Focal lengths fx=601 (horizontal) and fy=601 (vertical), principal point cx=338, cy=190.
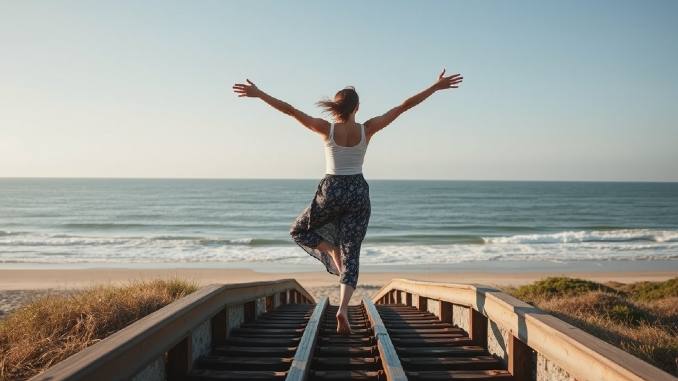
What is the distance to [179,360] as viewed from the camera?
11.7 ft

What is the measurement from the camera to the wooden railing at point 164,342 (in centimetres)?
235

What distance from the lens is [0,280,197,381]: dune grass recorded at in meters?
4.21

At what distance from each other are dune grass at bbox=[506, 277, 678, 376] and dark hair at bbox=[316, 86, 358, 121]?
2.92 metres

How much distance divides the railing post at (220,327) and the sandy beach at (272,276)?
16965 mm

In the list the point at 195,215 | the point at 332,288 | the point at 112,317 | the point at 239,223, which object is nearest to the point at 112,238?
the point at 239,223

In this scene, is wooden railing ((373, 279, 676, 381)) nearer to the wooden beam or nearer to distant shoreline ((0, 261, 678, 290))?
the wooden beam

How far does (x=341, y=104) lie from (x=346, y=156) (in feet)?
1.41

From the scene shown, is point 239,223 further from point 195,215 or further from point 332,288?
point 332,288

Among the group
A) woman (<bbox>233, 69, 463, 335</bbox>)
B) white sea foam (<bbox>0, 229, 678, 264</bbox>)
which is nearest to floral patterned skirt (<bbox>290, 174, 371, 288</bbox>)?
woman (<bbox>233, 69, 463, 335</bbox>)

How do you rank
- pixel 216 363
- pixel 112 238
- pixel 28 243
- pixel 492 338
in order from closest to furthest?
pixel 216 363
pixel 492 338
pixel 28 243
pixel 112 238

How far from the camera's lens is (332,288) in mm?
22016

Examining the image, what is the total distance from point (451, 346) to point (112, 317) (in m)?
3.21

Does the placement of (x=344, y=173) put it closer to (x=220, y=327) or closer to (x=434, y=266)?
(x=220, y=327)

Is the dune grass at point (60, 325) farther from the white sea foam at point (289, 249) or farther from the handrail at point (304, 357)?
A: the white sea foam at point (289, 249)
